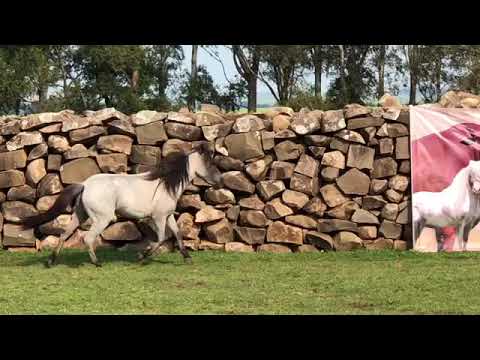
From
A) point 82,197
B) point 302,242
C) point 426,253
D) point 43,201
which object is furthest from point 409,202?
point 43,201

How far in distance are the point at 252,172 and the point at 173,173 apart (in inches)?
53.0

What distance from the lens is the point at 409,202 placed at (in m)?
9.09

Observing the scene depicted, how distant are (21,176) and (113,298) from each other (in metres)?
4.23


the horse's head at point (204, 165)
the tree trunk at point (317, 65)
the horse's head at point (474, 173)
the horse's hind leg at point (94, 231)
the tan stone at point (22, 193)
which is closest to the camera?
the horse's hind leg at point (94, 231)

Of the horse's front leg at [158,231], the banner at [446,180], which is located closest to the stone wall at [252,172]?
the banner at [446,180]

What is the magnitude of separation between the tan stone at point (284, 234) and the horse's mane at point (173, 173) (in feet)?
5.06

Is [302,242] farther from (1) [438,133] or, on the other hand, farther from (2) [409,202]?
(1) [438,133]

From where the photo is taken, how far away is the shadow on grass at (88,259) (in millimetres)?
8148

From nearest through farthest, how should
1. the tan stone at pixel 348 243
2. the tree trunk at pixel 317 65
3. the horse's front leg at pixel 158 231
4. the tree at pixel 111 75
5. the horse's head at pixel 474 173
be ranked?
the horse's front leg at pixel 158 231, the horse's head at pixel 474 173, the tan stone at pixel 348 243, the tree at pixel 111 75, the tree trunk at pixel 317 65

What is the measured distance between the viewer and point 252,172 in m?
→ 9.15

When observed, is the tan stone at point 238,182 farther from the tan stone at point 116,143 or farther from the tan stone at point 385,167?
the tan stone at point 385,167

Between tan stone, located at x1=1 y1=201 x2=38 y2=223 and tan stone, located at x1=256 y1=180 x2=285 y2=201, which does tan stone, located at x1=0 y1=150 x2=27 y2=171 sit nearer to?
tan stone, located at x1=1 y1=201 x2=38 y2=223

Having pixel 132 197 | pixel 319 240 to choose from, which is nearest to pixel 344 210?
pixel 319 240

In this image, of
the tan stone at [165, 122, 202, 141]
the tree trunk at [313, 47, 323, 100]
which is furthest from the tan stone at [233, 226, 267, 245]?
the tree trunk at [313, 47, 323, 100]
